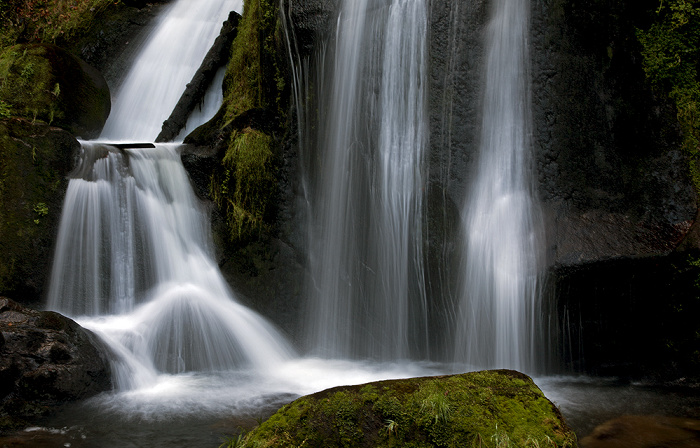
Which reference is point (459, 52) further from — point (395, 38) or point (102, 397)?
point (102, 397)

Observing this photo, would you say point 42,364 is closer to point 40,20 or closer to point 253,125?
point 253,125

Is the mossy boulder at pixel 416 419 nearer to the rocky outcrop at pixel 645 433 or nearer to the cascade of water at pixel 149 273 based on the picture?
the rocky outcrop at pixel 645 433

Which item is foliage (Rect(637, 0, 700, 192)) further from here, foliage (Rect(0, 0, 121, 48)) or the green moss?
foliage (Rect(0, 0, 121, 48))

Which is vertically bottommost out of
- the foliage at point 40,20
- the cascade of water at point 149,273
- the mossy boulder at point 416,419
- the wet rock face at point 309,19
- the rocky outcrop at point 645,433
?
the rocky outcrop at point 645,433

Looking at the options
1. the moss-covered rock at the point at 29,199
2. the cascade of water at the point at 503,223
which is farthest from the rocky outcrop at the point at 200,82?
the cascade of water at the point at 503,223

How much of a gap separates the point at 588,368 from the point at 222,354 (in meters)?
4.62

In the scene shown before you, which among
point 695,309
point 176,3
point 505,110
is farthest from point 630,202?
point 176,3

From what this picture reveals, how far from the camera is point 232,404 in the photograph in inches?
211

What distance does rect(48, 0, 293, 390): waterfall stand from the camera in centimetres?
633

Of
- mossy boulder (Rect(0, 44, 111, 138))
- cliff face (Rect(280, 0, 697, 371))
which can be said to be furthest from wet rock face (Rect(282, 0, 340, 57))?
mossy boulder (Rect(0, 44, 111, 138))

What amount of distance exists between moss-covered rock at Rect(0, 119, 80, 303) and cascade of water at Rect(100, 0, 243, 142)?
189 centimetres

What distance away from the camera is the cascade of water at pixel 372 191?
24.2 feet

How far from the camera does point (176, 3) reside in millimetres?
10922

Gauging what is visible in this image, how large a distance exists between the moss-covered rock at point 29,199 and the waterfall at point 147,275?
0.51 feet
